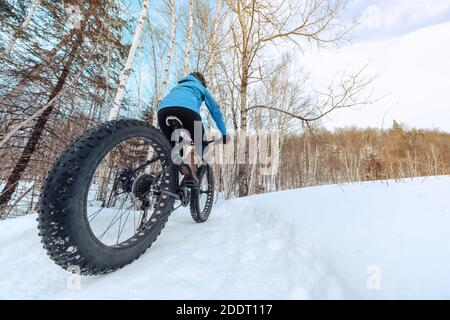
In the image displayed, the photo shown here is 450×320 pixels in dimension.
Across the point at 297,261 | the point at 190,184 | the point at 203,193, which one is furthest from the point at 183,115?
the point at 297,261

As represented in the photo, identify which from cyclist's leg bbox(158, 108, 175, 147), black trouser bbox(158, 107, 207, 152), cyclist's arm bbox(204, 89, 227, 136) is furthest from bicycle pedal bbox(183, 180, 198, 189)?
cyclist's arm bbox(204, 89, 227, 136)

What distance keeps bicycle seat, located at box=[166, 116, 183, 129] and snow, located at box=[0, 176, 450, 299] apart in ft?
3.33

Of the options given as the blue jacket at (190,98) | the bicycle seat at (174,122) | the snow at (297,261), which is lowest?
the snow at (297,261)

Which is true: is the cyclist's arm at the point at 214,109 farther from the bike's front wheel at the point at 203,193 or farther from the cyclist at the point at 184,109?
the bike's front wheel at the point at 203,193

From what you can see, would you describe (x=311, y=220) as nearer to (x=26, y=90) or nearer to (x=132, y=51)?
(x=132, y=51)

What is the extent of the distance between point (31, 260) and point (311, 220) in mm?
1931

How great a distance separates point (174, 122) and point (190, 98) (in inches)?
10.7

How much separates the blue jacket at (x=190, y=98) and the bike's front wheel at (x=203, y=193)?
71 cm

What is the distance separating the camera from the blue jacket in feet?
6.46

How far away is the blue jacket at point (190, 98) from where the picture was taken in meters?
1.97

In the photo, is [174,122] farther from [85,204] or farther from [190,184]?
[85,204]

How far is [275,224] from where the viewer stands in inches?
76.6

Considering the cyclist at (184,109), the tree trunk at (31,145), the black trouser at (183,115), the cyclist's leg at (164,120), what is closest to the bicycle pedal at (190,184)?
the cyclist at (184,109)
